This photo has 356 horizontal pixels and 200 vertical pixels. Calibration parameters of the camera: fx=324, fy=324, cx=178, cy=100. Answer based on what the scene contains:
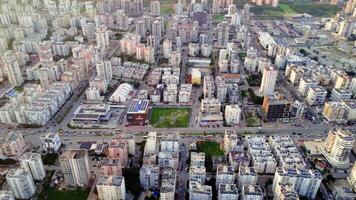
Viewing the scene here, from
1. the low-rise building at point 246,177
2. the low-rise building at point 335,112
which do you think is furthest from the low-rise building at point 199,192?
the low-rise building at point 335,112

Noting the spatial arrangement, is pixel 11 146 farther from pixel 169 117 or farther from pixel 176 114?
pixel 176 114

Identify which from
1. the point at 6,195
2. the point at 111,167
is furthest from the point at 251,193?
the point at 6,195

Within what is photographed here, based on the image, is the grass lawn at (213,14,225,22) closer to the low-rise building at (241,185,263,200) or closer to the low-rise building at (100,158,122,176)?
the low-rise building at (100,158,122,176)

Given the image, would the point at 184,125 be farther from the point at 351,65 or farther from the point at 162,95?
the point at 351,65

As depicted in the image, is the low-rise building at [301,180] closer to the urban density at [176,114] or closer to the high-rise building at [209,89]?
the urban density at [176,114]

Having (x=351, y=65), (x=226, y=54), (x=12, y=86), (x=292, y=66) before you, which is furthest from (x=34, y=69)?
(x=351, y=65)
